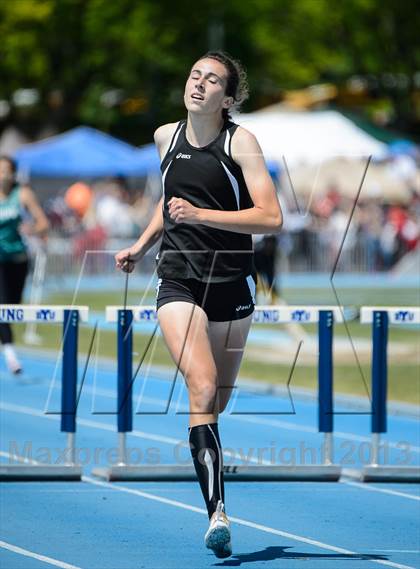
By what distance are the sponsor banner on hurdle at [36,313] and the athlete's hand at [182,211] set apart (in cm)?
264

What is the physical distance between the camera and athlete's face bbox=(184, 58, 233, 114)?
686 cm

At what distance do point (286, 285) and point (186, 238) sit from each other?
24526 millimetres

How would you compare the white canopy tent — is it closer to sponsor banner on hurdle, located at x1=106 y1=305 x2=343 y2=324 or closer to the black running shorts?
sponsor banner on hurdle, located at x1=106 y1=305 x2=343 y2=324

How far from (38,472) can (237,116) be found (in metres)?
24.9

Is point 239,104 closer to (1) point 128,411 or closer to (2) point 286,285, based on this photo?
(1) point 128,411

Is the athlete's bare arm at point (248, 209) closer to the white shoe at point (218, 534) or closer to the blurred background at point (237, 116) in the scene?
the white shoe at point (218, 534)

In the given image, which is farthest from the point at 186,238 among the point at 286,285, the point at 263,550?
the point at 286,285

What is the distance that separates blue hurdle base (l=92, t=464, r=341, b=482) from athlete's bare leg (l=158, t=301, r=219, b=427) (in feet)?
8.15

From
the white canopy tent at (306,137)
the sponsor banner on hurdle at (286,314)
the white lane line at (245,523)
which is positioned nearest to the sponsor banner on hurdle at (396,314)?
the sponsor banner on hurdle at (286,314)

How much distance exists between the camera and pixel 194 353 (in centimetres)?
671

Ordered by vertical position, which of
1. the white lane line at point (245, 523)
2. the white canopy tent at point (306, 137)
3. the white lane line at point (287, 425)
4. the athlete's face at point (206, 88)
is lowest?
the white lane line at point (245, 523)

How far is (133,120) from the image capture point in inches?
2089

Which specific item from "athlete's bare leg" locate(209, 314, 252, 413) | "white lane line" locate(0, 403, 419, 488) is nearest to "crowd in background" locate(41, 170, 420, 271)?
"white lane line" locate(0, 403, 419, 488)

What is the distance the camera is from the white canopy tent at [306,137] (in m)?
31.8
